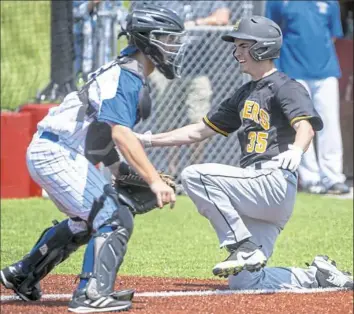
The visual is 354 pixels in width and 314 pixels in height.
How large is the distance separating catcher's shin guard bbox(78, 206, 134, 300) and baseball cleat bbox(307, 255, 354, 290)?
1.47m

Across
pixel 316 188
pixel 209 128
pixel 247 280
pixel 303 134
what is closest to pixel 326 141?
pixel 316 188

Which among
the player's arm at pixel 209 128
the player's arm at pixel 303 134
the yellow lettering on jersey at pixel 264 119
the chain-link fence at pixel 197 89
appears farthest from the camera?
the chain-link fence at pixel 197 89

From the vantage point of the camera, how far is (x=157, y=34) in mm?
5953

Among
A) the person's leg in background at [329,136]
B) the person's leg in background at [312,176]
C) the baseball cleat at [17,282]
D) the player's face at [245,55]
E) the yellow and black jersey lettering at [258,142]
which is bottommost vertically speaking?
the person's leg in background at [312,176]

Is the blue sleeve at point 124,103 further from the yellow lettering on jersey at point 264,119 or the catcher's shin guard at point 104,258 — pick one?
the yellow lettering on jersey at point 264,119

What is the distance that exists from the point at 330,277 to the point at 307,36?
5.30m

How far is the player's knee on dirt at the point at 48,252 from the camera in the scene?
237 inches

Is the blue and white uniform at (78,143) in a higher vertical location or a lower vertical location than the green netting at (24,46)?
higher

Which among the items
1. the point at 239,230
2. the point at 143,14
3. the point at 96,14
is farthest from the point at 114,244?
the point at 96,14

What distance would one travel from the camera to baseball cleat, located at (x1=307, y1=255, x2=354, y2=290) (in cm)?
653

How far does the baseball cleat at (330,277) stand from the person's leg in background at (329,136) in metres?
4.91

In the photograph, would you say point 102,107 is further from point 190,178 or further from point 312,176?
point 312,176

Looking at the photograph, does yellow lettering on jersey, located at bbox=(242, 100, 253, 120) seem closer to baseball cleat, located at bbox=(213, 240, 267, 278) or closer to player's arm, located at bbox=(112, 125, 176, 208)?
baseball cleat, located at bbox=(213, 240, 267, 278)

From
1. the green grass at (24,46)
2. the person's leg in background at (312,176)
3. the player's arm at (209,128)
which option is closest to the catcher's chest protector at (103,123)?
the player's arm at (209,128)
